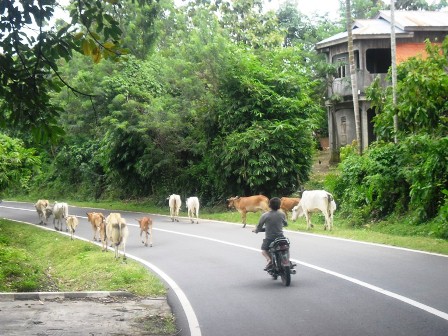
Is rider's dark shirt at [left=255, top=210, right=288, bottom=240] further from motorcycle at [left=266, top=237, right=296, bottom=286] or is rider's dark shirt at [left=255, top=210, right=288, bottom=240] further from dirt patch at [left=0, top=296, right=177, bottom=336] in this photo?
dirt patch at [left=0, top=296, right=177, bottom=336]

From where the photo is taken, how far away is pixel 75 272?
17297 millimetres

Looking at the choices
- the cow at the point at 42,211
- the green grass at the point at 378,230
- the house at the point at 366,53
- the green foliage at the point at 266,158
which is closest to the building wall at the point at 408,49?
the house at the point at 366,53

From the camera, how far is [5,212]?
41875 mm

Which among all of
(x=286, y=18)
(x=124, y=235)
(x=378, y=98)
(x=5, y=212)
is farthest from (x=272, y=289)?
(x=286, y=18)

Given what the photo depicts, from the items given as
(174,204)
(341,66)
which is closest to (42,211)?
(174,204)

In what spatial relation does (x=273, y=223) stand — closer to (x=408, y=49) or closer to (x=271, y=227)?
(x=271, y=227)

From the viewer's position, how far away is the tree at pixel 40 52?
835cm

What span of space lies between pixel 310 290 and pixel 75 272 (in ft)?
23.7

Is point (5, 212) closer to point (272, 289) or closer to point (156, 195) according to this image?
point (156, 195)

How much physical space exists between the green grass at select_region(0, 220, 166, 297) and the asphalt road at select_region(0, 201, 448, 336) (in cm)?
64

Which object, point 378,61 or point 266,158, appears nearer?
point 266,158

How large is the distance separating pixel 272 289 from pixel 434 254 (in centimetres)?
509

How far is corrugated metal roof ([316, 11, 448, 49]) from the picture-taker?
38.3m

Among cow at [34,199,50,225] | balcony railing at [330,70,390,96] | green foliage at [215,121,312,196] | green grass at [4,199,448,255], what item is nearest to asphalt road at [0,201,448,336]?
green grass at [4,199,448,255]
